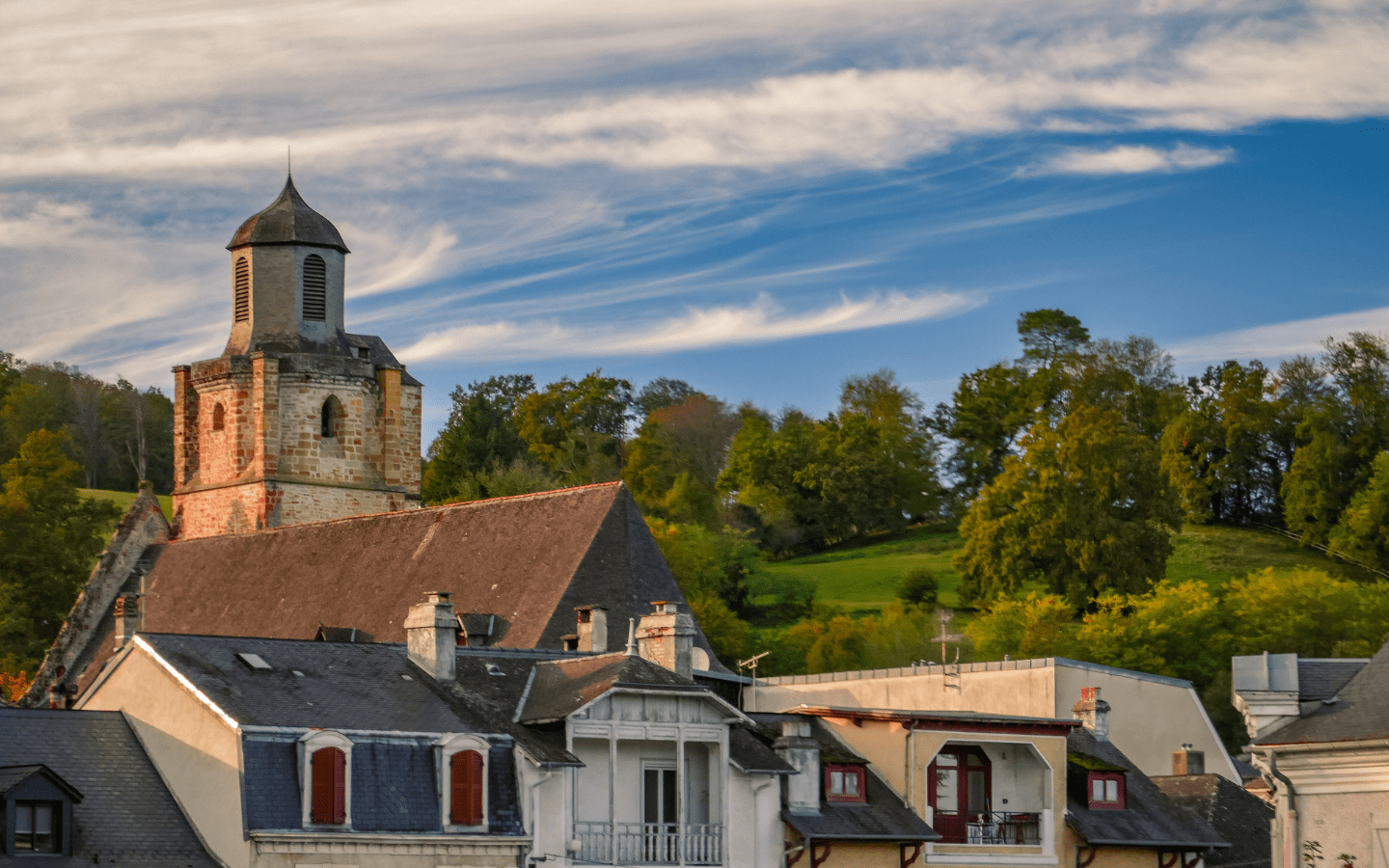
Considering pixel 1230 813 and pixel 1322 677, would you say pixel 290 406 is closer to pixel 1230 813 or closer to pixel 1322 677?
pixel 1230 813

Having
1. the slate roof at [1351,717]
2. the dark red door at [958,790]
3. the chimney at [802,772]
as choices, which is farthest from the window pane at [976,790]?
the slate roof at [1351,717]

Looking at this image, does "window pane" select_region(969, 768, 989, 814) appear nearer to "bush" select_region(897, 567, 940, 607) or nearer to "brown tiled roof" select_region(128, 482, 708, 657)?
"brown tiled roof" select_region(128, 482, 708, 657)

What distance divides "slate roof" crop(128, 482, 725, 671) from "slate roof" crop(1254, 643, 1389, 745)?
1636 cm

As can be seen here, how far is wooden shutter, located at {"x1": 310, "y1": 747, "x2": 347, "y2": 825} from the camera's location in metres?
26.6

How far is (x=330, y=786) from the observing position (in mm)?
26703

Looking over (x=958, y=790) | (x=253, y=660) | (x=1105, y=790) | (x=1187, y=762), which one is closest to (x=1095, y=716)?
(x=1105, y=790)

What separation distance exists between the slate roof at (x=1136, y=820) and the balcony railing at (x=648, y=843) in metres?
6.05

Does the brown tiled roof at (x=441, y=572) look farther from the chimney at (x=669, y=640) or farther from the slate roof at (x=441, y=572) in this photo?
the chimney at (x=669, y=640)

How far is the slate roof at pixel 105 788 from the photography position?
26.4 metres

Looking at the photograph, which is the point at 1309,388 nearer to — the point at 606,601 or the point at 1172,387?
the point at 1172,387

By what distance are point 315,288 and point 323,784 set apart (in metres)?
31.3

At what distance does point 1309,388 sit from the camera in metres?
103

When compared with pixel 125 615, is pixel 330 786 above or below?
below

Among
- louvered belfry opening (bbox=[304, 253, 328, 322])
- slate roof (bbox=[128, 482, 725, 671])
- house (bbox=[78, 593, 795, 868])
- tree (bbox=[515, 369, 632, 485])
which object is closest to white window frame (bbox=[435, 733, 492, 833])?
house (bbox=[78, 593, 795, 868])
